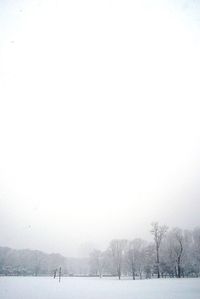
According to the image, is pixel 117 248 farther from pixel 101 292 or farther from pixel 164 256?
pixel 101 292

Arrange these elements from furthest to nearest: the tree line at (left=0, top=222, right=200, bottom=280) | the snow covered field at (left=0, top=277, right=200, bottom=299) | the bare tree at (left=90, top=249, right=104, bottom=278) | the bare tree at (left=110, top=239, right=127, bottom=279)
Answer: the bare tree at (left=90, top=249, right=104, bottom=278), the bare tree at (left=110, top=239, right=127, bottom=279), the tree line at (left=0, top=222, right=200, bottom=280), the snow covered field at (left=0, top=277, right=200, bottom=299)

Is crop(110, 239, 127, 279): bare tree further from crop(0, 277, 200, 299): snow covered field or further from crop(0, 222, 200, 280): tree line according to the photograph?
crop(0, 277, 200, 299): snow covered field

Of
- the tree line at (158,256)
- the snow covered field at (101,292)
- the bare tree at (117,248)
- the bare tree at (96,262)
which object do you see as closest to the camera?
the snow covered field at (101,292)

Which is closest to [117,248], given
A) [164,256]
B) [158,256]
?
[164,256]

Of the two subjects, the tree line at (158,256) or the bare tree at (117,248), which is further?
the bare tree at (117,248)

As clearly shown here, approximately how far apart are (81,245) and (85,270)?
32.4 m

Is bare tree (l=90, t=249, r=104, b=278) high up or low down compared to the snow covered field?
down

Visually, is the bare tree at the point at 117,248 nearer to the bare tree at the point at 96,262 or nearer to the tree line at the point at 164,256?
the tree line at the point at 164,256

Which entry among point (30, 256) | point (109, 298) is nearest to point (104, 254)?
point (30, 256)

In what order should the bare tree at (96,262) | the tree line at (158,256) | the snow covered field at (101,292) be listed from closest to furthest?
the snow covered field at (101,292) → the tree line at (158,256) → the bare tree at (96,262)

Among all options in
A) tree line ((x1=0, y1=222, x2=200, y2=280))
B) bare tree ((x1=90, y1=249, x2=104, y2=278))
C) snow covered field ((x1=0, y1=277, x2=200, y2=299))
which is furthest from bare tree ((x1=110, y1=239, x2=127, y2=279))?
snow covered field ((x1=0, y1=277, x2=200, y2=299))

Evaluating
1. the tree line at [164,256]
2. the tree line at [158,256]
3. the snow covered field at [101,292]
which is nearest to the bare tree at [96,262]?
the tree line at [158,256]

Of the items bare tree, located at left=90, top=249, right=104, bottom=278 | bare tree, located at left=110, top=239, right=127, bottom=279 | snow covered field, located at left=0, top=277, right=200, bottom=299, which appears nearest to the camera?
snow covered field, located at left=0, top=277, right=200, bottom=299

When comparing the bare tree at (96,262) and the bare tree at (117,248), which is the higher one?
the bare tree at (117,248)
